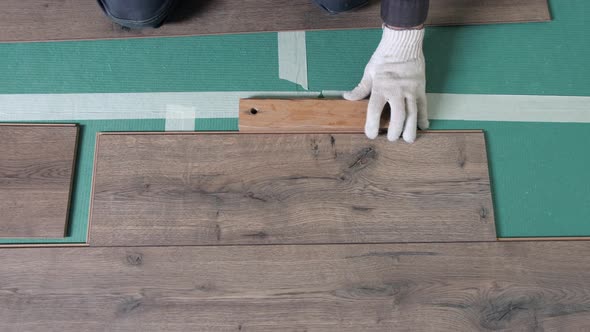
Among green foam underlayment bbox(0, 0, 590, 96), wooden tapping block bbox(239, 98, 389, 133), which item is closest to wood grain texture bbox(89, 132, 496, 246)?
wooden tapping block bbox(239, 98, 389, 133)

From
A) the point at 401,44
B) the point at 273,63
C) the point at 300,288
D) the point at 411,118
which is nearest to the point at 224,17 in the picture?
the point at 273,63

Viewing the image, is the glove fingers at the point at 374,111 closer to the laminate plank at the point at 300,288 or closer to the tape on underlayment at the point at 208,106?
the tape on underlayment at the point at 208,106

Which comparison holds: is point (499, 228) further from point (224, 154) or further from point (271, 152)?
point (224, 154)

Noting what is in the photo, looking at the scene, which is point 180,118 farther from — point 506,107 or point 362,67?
point 506,107

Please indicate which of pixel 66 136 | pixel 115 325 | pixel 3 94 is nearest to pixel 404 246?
pixel 115 325

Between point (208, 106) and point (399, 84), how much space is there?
1.86ft

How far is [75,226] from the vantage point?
1.15 meters

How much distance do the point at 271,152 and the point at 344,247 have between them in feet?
1.12

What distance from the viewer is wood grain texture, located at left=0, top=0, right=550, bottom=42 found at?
133 centimetres

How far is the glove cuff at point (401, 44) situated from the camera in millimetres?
1146

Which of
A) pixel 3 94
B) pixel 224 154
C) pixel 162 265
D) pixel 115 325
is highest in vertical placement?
pixel 3 94

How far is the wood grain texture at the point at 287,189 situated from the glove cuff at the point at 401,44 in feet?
0.79

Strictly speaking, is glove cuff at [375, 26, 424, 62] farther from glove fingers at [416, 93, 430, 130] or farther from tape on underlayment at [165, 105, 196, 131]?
tape on underlayment at [165, 105, 196, 131]

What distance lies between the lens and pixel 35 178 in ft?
3.85
